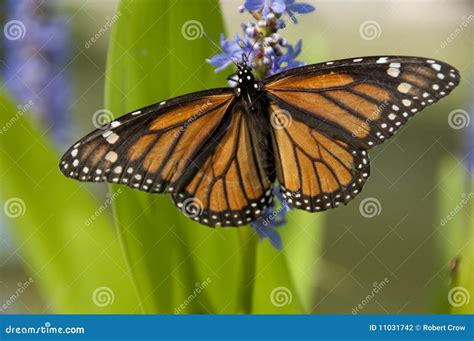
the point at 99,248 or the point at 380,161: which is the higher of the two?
the point at 380,161

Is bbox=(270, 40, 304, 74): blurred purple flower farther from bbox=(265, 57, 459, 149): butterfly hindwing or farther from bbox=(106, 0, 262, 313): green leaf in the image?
bbox=(106, 0, 262, 313): green leaf

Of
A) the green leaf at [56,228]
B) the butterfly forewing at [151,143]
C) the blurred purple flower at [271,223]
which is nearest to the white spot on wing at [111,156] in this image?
the butterfly forewing at [151,143]

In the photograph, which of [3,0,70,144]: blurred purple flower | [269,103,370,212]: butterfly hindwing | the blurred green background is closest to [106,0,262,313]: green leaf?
the blurred green background

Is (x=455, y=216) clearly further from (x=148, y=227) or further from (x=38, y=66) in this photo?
(x=38, y=66)

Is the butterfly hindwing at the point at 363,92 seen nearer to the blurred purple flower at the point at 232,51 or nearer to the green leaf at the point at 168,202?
the blurred purple flower at the point at 232,51

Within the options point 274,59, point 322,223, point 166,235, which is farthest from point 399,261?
point 274,59

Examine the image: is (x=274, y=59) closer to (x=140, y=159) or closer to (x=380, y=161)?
(x=140, y=159)
